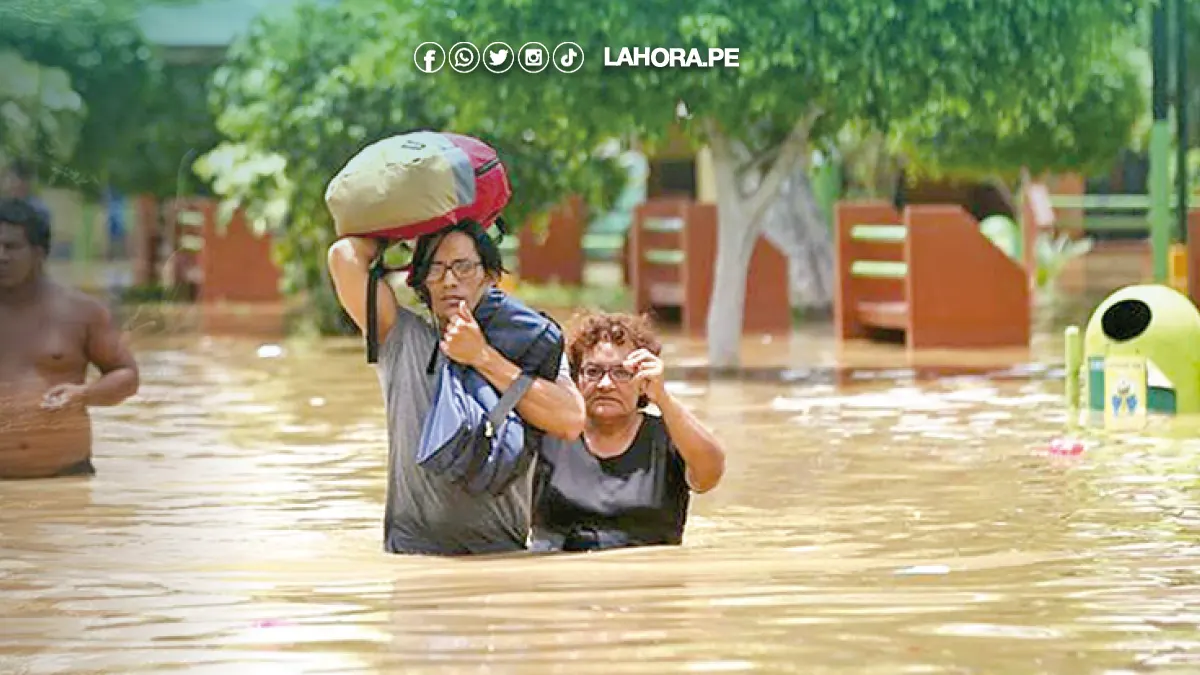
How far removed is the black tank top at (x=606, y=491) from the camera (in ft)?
25.2

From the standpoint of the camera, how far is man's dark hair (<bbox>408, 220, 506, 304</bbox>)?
24.1ft

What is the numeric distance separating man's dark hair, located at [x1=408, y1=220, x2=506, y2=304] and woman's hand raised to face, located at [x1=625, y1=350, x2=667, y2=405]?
0.42m

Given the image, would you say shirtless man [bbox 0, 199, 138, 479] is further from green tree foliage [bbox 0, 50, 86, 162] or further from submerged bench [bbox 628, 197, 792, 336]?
submerged bench [bbox 628, 197, 792, 336]

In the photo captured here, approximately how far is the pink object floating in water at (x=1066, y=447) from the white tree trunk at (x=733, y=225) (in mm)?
5643

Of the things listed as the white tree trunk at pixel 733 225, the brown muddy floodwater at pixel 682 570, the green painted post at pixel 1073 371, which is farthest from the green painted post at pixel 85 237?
the white tree trunk at pixel 733 225

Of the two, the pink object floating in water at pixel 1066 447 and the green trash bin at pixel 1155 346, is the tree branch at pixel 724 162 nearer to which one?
the green trash bin at pixel 1155 346

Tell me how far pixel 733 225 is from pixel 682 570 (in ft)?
34.9

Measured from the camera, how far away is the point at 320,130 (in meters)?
20.7

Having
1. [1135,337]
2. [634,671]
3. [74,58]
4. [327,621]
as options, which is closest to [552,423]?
[327,621]

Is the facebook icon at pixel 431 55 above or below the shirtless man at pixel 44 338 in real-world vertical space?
above

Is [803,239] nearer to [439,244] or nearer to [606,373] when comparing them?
[606,373]

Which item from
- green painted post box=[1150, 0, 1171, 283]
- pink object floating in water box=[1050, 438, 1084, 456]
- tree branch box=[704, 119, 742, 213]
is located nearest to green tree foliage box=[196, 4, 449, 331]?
tree branch box=[704, 119, 742, 213]

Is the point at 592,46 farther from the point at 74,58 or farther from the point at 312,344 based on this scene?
the point at 312,344

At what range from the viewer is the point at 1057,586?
7.46 m
